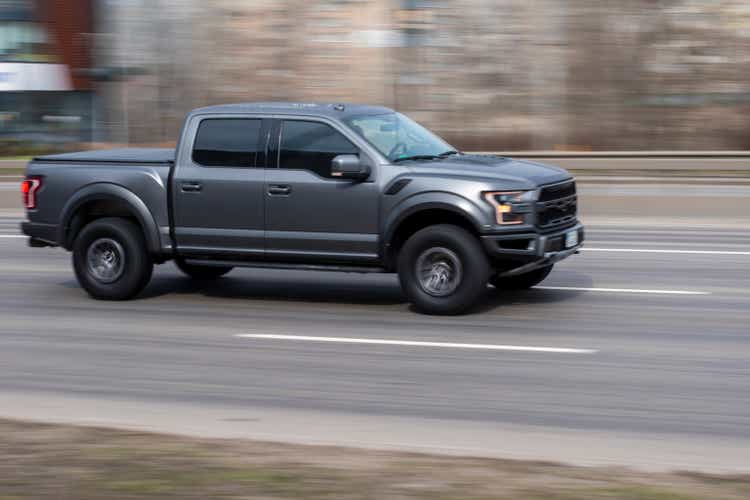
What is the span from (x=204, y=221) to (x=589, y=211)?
394 inches

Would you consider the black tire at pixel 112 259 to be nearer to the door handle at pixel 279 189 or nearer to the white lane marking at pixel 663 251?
the door handle at pixel 279 189

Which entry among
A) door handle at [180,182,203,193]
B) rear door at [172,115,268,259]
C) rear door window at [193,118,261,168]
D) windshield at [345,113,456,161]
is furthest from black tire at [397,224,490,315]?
door handle at [180,182,203,193]

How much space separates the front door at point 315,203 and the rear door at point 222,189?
147 mm

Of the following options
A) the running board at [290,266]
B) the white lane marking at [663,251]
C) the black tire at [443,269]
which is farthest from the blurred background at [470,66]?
the black tire at [443,269]

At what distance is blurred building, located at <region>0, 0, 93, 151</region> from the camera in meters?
52.7

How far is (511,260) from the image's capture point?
9.87m

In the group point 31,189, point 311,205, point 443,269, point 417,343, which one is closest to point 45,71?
point 31,189

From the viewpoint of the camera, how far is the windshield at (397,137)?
407 inches

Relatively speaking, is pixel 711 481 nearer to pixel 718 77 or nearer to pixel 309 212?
pixel 309 212

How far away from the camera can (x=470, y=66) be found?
38375mm

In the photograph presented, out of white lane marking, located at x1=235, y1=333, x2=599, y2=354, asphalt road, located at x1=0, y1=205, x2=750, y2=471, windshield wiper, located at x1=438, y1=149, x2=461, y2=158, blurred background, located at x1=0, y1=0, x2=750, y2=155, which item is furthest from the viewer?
blurred background, located at x1=0, y1=0, x2=750, y2=155

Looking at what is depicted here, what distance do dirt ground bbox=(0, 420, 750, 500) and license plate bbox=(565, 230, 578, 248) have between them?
469cm

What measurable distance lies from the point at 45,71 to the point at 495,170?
4777 cm

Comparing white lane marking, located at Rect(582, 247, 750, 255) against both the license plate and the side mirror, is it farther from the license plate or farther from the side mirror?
the side mirror
